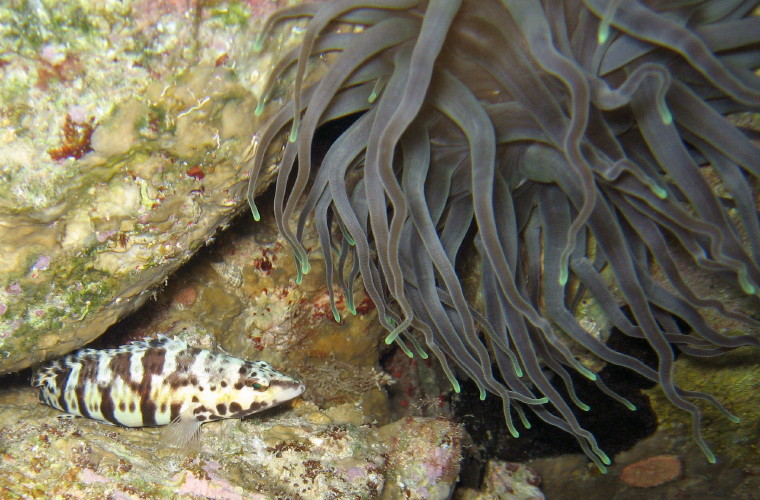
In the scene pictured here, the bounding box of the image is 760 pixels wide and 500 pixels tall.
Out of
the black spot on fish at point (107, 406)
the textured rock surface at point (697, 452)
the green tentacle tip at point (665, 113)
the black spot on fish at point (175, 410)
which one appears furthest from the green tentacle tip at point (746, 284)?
the black spot on fish at point (107, 406)

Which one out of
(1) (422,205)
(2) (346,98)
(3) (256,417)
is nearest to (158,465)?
(3) (256,417)

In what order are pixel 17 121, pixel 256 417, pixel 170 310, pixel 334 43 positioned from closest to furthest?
1. pixel 17 121
2. pixel 334 43
3. pixel 256 417
4. pixel 170 310

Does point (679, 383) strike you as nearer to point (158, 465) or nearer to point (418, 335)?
point (418, 335)

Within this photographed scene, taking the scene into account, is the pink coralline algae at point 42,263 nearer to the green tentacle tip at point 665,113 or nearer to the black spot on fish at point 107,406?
the black spot on fish at point 107,406

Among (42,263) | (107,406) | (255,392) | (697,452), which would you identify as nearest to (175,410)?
(107,406)

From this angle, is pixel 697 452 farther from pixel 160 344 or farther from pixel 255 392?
pixel 160 344
